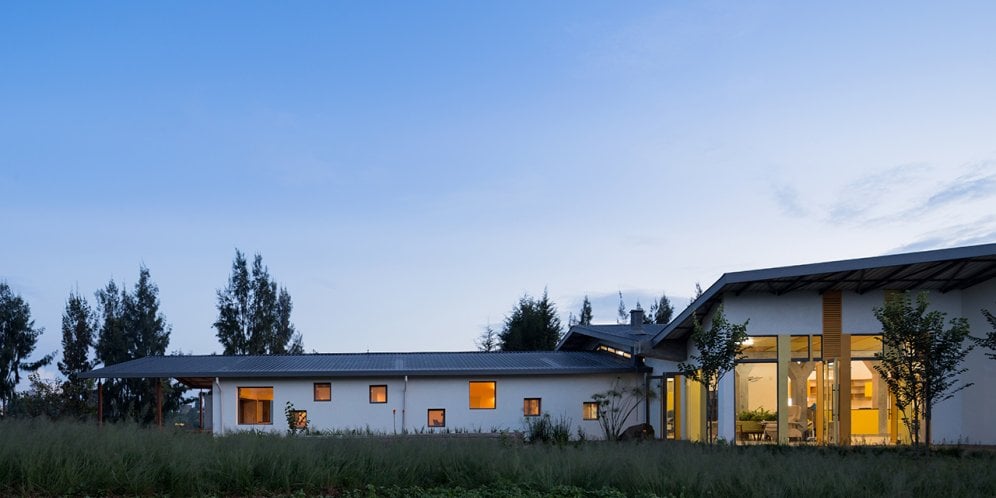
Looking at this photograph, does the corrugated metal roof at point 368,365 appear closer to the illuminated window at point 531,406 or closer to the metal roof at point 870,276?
the illuminated window at point 531,406

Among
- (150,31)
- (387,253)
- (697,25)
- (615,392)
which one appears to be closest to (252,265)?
(387,253)

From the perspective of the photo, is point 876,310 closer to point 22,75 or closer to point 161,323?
point 22,75

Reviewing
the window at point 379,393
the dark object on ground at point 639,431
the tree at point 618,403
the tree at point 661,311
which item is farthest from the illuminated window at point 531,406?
the tree at point 661,311

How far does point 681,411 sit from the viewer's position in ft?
72.3

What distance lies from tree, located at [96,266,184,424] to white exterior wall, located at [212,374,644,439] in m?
15.4

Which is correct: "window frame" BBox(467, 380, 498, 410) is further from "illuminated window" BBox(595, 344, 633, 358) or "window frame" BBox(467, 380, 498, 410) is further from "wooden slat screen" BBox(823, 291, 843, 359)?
"wooden slat screen" BBox(823, 291, 843, 359)

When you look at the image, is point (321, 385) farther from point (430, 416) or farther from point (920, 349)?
point (920, 349)

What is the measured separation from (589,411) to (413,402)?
5.16 metres

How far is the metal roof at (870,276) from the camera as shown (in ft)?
54.8

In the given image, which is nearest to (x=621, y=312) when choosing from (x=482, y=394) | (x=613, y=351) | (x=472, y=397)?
(x=613, y=351)

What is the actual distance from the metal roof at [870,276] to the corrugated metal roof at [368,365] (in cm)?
469

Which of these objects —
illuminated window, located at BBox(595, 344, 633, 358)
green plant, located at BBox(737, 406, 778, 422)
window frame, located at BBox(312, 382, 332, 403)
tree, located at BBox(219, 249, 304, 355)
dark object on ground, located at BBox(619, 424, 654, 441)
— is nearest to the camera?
green plant, located at BBox(737, 406, 778, 422)

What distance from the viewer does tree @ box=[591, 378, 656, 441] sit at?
23781 mm

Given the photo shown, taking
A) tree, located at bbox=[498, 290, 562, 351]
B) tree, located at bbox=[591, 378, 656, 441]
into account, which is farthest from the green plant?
tree, located at bbox=[498, 290, 562, 351]
